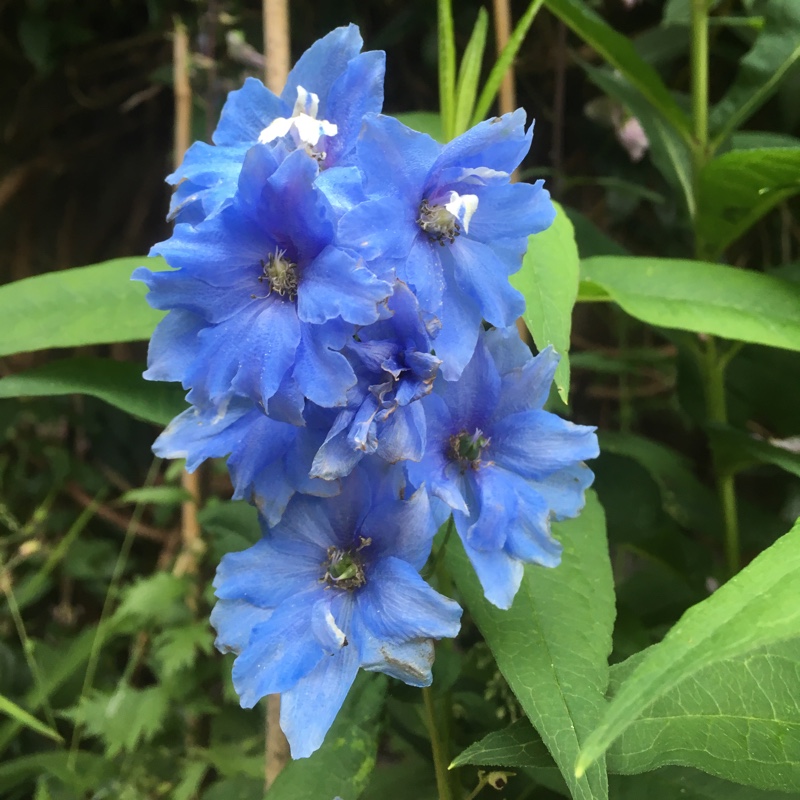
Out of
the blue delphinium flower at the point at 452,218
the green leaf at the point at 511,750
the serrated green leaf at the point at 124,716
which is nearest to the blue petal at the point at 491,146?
the blue delphinium flower at the point at 452,218

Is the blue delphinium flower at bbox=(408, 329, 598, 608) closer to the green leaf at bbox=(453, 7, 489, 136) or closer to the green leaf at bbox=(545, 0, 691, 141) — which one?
the green leaf at bbox=(453, 7, 489, 136)

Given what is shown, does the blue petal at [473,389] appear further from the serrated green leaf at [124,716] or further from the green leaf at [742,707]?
the serrated green leaf at [124,716]

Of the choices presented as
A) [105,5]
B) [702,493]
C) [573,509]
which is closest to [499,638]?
[573,509]

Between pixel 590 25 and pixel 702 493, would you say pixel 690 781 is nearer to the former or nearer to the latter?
pixel 702 493

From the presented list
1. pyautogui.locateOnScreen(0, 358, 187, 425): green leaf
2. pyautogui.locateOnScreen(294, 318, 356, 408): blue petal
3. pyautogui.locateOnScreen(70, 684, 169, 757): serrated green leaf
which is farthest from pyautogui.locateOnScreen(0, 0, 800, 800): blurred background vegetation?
pyautogui.locateOnScreen(294, 318, 356, 408): blue petal

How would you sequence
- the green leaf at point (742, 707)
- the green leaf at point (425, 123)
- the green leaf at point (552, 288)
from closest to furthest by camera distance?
the green leaf at point (742, 707)
the green leaf at point (552, 288)
the green leaf at point (425, 123)

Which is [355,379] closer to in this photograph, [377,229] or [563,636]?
[377,229]

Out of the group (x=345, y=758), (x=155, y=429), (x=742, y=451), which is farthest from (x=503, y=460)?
(x=155, y=429)

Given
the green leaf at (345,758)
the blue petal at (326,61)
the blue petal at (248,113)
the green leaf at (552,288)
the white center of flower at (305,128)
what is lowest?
the green leaf at (345,758)
